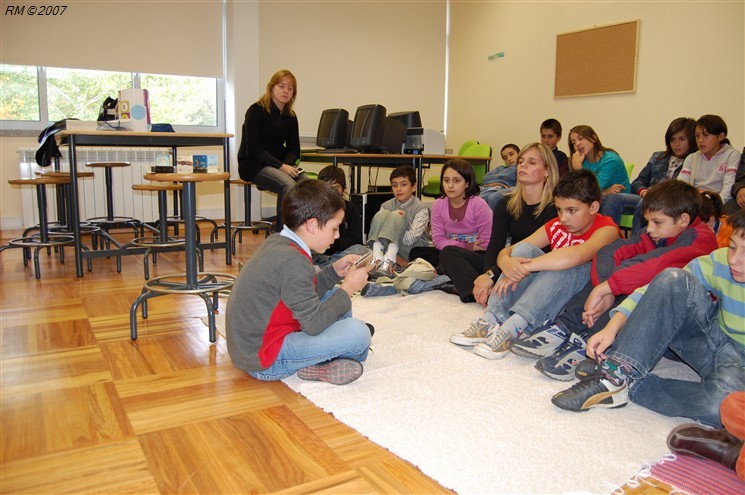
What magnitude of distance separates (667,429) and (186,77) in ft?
18.9

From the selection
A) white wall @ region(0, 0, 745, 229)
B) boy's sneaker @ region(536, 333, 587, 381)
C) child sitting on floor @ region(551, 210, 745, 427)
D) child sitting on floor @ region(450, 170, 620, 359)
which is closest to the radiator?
white wall @ region(0, 0, 745, 229)

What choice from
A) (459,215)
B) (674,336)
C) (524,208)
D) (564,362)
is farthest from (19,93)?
(674,336)

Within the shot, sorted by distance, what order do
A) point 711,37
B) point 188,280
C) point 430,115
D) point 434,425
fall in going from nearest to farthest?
point 434,425 → point 188,280 → point 711,37 → point 430,115

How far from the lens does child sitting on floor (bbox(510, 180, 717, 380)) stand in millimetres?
1950

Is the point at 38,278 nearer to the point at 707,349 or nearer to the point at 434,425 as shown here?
the point at 434,425

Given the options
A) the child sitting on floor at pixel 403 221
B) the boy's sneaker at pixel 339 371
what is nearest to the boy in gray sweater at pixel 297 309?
the boy's sneaker at pixel 339 371

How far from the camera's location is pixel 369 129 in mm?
4844

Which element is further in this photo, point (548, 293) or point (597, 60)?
point (597, 60)

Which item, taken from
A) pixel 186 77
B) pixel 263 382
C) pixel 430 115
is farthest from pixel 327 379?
pixel 430 115

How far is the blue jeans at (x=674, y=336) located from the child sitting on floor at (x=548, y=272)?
476mm

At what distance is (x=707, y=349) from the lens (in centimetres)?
171

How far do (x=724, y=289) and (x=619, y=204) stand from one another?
2.28 metres

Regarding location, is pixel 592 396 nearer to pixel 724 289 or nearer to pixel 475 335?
pixel 724 289

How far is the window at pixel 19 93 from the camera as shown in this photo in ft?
17.4
